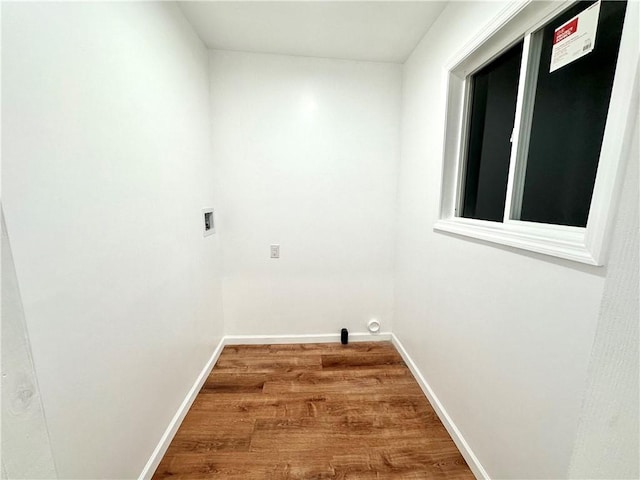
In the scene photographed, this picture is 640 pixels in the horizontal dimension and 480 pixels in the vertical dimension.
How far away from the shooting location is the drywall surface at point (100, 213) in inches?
25.8

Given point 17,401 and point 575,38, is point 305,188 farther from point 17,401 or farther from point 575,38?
point 17,401

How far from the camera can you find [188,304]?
1.52m

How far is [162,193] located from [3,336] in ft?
2.99

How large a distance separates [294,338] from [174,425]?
3.55 ft

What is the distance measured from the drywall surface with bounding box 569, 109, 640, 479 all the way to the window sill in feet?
1.47

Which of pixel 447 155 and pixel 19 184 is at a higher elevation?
pixel 447 155

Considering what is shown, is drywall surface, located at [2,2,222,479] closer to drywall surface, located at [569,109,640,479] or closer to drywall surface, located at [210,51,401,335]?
drywall surface, located at [210,51,401,335]

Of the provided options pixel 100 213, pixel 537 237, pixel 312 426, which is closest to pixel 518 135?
pixel 537 237

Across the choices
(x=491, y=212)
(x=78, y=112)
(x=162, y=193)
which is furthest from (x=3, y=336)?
(x=491, y=212)

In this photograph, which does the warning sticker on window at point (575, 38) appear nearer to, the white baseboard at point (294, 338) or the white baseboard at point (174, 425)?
the white baseboard at point (294, 338)

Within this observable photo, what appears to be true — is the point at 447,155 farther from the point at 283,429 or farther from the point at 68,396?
the point at 68,396

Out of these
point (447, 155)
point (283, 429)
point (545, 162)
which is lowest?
point (283, 429)

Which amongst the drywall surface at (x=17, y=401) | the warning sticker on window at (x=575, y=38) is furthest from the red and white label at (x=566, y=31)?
the drywall surface at (x=17, y=401)

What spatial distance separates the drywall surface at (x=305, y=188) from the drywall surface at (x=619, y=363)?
1.75m
